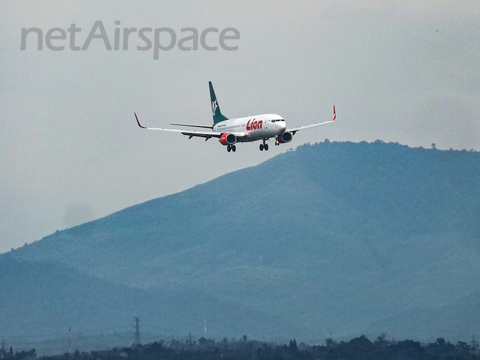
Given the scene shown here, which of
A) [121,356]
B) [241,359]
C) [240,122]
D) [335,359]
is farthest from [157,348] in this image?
[240,122]

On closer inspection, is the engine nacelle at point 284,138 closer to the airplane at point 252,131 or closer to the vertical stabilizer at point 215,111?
the airplane at point 252,131

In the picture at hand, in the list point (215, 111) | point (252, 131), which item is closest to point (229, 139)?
point (252, 131)

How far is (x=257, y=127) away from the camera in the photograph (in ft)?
369

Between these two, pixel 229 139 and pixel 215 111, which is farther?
pixel 215 111

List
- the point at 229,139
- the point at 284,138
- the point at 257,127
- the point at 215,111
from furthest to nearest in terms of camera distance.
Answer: the point at 215,111
the point at 229,139
the point at 284,138
the point at 257,127

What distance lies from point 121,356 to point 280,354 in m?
32.1

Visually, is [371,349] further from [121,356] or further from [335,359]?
[121,356]

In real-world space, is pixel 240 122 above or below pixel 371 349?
above

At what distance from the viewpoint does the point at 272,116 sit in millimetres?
112188

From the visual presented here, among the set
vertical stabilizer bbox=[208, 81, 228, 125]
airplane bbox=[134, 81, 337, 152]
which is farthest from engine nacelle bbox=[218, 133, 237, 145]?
vertical stabilizer bbox=[208, 81, 228, 125]

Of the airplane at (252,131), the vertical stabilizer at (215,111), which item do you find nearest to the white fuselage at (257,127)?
the airplane at (252,131)

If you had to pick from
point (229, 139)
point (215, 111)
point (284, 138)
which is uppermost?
point (215, 111)

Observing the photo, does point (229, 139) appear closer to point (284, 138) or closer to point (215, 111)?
point (284, 138)

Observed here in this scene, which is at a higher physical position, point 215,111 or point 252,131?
point 215,111
